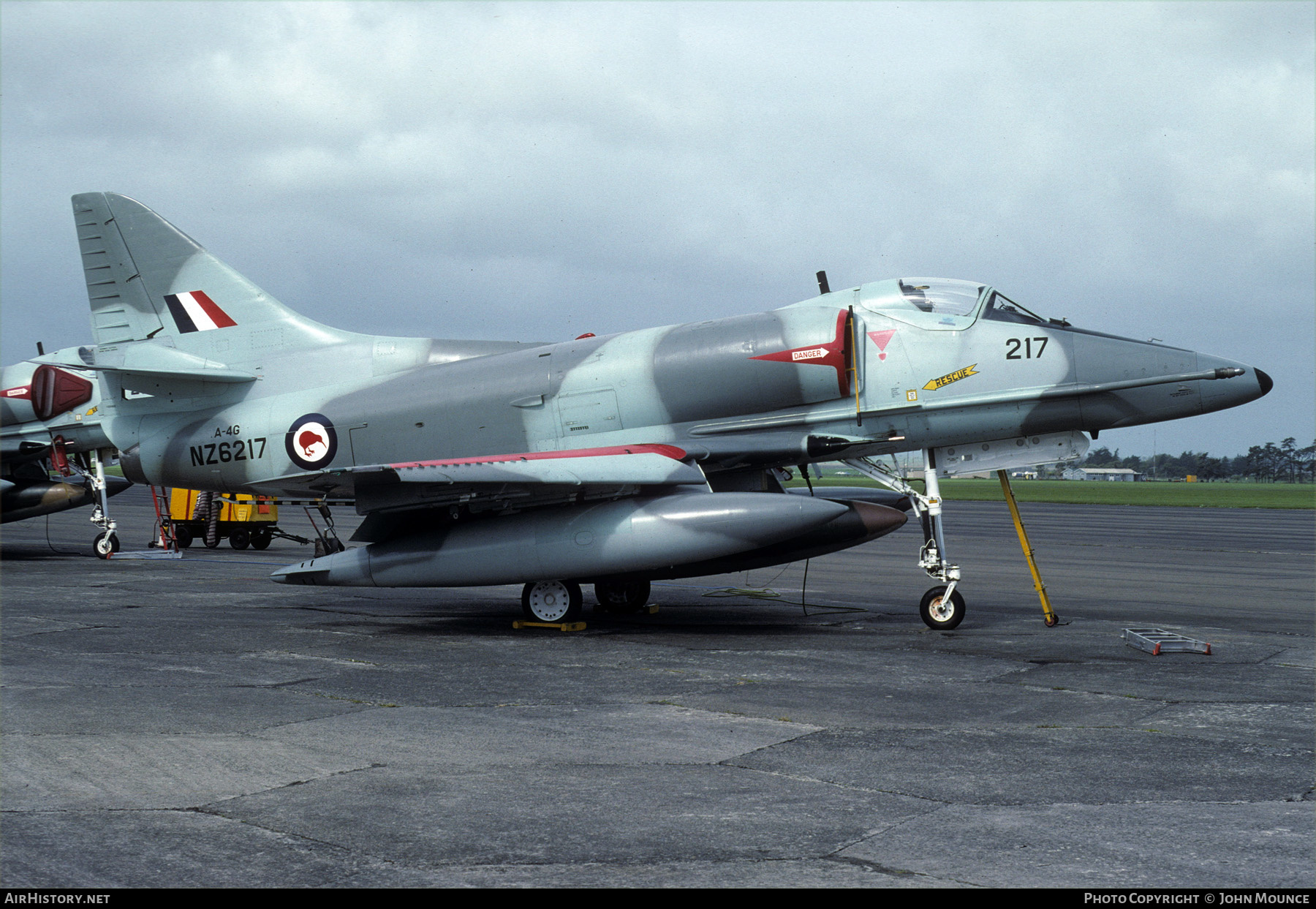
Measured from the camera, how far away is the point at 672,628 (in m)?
12.4

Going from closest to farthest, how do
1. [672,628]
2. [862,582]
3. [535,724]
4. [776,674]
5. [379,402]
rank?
[535,724], [776,674], [672,628], [379,402], [862,582]

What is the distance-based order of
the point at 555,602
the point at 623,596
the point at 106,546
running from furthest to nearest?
the point at 106,546 → the point at 623,596 → the point at 555,602

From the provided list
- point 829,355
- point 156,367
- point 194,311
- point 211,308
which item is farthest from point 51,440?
point 829,355

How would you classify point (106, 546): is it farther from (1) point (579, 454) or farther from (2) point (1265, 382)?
(2) point (1265, 382)

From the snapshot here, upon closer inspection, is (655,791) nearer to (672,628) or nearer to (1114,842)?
(1114,842)

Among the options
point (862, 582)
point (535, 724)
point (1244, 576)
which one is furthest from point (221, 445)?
point (1244, 576)

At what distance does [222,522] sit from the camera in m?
26.1

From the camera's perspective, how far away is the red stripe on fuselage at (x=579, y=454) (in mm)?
11680

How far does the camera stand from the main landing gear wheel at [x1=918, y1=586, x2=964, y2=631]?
38.2 feet

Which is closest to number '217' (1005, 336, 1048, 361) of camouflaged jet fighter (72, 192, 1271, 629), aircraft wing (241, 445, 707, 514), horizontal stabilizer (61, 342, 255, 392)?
camouflaged jet fighter (72, 192, 1271, 629)

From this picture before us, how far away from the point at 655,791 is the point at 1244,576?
17008mm

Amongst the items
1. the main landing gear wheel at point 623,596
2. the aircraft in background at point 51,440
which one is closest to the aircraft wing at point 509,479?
the main landing gear wheel at point 623,596

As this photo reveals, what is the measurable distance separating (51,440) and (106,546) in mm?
3117
